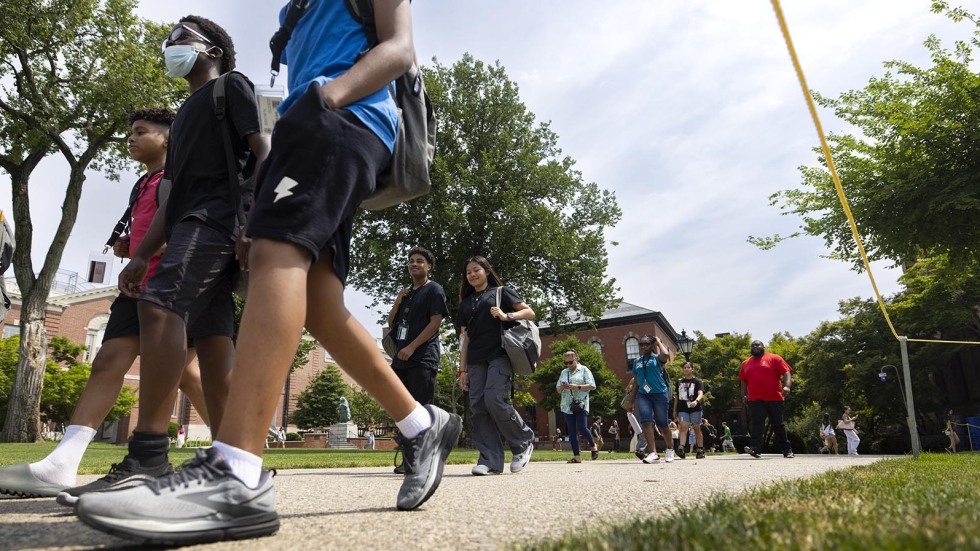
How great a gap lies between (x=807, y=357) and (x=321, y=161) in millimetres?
46296

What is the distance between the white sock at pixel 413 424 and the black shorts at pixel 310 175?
0.83 m

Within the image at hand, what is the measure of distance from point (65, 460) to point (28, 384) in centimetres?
2095

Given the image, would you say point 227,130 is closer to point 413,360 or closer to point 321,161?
point 321,161

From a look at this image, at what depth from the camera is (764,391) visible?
438 inches

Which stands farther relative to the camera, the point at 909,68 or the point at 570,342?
the point at 570,342

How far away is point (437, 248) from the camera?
24266 millimetres

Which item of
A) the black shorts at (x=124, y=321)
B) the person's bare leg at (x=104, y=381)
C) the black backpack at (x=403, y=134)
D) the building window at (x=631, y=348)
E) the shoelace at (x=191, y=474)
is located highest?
the building window at (x=631, y=348)

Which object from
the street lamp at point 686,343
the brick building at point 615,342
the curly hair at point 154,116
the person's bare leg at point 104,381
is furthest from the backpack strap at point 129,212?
the brick building at point 615,342

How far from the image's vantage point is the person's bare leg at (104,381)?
2883 mm

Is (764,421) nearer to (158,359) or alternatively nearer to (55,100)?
(158,359)

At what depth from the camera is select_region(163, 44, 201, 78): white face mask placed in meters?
3.19

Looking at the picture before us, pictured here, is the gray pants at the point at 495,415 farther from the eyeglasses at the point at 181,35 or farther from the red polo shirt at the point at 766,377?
the red polo shirt at the point at 766,377

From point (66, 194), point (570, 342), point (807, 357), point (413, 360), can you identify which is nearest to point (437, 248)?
point (66, 194)

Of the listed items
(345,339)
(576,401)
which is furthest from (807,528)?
(576,401)
